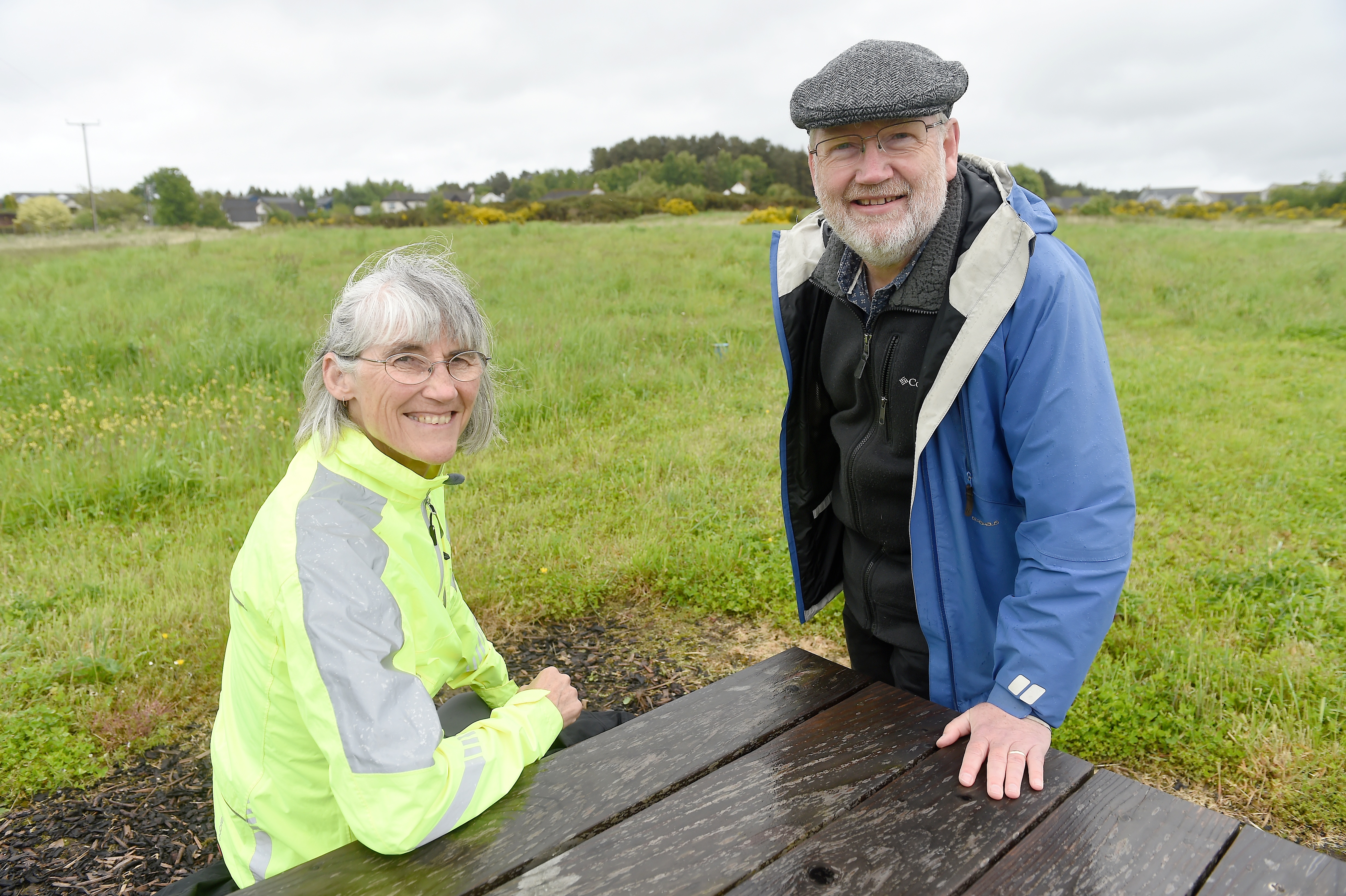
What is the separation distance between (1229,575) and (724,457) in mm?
3052

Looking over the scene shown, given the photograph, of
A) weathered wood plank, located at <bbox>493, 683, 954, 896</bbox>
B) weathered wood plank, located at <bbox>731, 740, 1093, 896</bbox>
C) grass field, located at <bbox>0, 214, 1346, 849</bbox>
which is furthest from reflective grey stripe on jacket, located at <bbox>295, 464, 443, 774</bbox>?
grass field, located at <bbox>0, 214, 1346, 849</bbox>

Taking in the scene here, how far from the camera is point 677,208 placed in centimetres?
3659

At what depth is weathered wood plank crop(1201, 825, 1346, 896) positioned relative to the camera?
1.29 meters

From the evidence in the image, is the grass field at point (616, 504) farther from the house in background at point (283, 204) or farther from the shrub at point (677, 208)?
the house in background at point (283, 204)

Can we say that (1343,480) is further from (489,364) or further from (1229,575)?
(489,364)

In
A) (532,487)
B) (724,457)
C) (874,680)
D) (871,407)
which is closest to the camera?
(874,680)

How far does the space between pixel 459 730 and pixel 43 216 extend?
66.5m

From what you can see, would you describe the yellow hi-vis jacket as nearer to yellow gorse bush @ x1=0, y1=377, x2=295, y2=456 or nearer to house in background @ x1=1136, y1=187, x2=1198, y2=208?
yellow gorse bush @ x1=0, y1=377, x2=295, y2=456

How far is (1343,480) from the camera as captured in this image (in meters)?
5.49

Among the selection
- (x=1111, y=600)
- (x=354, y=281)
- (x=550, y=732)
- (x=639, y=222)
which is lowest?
(x=550, y=732)

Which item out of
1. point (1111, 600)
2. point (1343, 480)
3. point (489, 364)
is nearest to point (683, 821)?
point (1111, 600)

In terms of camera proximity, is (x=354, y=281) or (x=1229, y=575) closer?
(x=354, y=281)

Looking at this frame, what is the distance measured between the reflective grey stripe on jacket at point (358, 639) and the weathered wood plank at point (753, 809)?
0.33 m

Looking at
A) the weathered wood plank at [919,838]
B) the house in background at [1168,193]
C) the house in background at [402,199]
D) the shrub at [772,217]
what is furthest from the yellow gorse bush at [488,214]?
the house in background at [1168,193]
